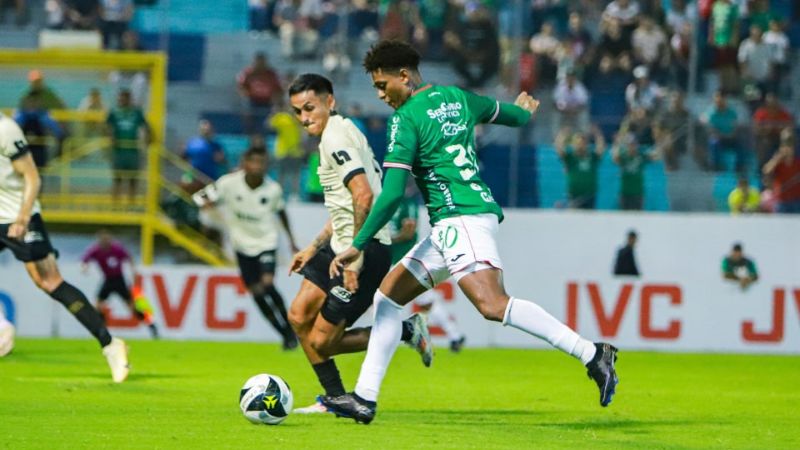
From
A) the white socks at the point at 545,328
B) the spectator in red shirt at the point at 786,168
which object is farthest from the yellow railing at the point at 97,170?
the white socks at the point at 545,328

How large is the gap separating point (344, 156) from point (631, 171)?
13.2 m

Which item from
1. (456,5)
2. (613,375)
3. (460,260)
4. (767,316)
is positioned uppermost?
(456,5)

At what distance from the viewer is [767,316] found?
21.1 meters

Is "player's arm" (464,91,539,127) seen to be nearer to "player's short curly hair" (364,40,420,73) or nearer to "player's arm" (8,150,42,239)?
"player's short curly hair" (364,40,420,73)

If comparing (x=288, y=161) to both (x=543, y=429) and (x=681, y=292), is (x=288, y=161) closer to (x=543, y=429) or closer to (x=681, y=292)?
(x=681, y=292)

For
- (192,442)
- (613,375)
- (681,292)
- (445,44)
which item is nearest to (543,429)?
(613,375)

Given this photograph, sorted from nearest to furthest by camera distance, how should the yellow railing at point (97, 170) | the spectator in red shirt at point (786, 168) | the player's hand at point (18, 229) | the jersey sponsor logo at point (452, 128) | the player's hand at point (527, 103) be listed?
the jersey sponsor logo at point (452, 128), the player's hand at point (527, 103), the player's hand at point (18, 229), the yellow railing at point (97, 170), the spectator in red shirt at point (786, 168)

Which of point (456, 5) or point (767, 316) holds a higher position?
point (456, 5)

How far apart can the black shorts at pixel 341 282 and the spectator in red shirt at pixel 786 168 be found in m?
13.1

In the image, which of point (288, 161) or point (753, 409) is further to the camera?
point (288, 161)

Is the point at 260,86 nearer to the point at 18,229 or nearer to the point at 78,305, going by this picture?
the point at 78,305

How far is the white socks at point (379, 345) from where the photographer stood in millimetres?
9266

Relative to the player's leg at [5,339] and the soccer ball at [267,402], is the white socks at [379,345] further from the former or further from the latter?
the player's leg at [5,339]

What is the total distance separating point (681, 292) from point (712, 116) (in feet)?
10.8
